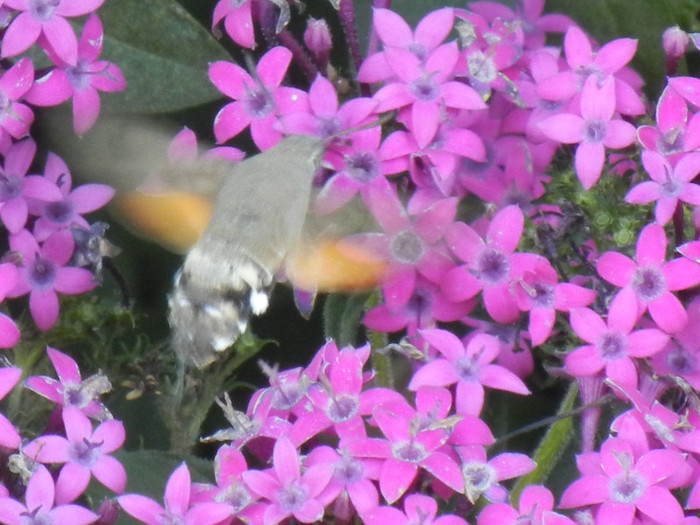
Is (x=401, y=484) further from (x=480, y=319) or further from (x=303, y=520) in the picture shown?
(x=480, y=319)

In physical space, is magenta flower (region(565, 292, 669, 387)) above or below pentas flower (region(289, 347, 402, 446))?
above

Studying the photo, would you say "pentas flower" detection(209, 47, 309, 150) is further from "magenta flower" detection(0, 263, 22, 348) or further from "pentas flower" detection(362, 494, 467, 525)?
"pentas flower" detection(362, 494, 467, 525)

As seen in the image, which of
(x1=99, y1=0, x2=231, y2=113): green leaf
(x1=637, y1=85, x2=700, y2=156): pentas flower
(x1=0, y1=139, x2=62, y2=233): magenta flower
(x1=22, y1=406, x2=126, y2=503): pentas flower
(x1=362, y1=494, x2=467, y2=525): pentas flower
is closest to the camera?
(x1=362, y1=494, x2=467, y2=525): pentas flower

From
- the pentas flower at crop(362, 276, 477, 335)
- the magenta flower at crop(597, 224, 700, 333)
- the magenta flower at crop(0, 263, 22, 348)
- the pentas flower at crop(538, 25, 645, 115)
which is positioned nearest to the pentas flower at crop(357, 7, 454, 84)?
the pentas flower at crop(538, 25, 645, 115)

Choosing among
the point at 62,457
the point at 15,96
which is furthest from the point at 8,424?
the point at 15,96

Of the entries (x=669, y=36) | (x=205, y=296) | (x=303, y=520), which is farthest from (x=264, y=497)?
(x=669, y=36)

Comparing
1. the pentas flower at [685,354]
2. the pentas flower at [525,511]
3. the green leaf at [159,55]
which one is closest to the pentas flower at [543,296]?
the pentas flower at [685,354]

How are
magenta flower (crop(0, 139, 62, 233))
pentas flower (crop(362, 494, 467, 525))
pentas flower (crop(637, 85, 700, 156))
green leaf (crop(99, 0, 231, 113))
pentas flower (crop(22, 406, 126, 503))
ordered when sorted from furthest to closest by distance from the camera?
green leaf (crop(99, 0, 231, 113)) < magenta flower (crop(0, 139, 62, 233)) < pentas flower (crop(637, 85, 700, 156)) < pentas flower (crop(22, 406, 126, 503)) < pentas flower (crop(362, 494, 467, 525))
